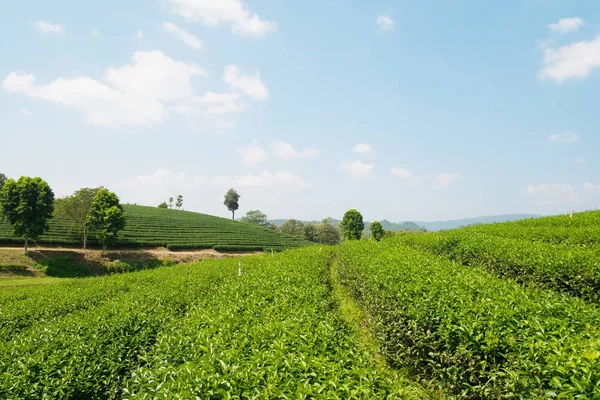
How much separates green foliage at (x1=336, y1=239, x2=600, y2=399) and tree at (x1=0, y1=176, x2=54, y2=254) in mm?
43989

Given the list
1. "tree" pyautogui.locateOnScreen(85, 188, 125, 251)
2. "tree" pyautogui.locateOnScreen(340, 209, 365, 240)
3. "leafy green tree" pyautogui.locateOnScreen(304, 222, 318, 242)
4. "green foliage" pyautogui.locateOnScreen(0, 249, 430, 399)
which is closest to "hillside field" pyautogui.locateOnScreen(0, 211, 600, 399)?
"green foliage" pyautogui.locateOnScreen(0, 249, 430, 399)

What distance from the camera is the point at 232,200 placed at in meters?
111

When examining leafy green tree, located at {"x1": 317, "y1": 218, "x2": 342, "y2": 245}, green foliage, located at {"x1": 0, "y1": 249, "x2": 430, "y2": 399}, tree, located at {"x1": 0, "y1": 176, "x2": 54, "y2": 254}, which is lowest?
leafy green tree, located at {"x1": 317, "y1": 218, "x2": 342, "y2": 245}

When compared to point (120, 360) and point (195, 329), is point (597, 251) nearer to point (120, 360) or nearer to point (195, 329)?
point (195, 329)

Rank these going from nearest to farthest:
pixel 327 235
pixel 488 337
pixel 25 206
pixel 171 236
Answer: pixel 488 337
pixel 25 206
pixel 171 236
pixel 327 235

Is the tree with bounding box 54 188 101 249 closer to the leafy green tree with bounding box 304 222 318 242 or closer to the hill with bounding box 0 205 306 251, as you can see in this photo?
the hill with bounding box 0 205 306 251

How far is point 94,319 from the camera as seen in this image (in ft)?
25.3

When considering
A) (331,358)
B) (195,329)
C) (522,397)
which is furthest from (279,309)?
(522,397)

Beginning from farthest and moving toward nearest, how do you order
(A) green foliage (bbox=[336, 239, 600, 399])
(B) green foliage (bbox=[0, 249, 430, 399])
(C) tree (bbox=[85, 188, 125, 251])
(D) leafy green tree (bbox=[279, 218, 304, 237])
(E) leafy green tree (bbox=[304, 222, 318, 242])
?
(E) leafy green tree (bbox=[304, 222, 318, 242])
(D) leafy green tree (bbox=[279, 218, 304, 237])
(C) tree (bbox=[85, 188, 125, 251])
(A) green foliage (bbox=[336, 239, 600, 399])
(B) green foliage (bbox=[0, 249, 430, 399])

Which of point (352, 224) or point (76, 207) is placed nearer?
point (76, 207)

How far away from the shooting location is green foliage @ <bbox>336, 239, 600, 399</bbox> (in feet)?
11.0

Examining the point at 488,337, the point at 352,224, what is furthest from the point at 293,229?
the point at 488,337

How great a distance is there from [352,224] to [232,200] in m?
62.7

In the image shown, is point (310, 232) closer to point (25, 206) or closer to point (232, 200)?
point (232, 200)
